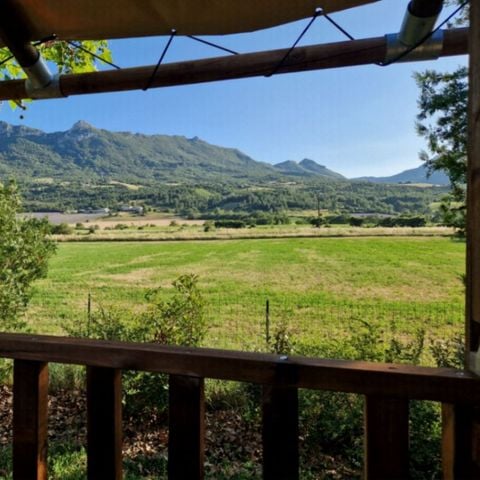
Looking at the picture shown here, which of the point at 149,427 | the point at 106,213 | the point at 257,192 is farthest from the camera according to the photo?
the point at 257,192

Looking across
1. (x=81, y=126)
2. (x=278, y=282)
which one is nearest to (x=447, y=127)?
(x=278, y=282)

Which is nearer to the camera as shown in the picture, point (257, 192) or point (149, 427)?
point (149, 427)

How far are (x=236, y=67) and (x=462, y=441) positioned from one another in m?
1.20

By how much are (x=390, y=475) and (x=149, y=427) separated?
2.87 metres

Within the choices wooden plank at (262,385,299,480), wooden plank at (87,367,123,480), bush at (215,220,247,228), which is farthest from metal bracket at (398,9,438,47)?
bush at (215,220,247,228)

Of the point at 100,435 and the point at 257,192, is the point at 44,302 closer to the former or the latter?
→ the point at 100,435

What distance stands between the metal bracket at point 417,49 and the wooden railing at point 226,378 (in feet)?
2.88

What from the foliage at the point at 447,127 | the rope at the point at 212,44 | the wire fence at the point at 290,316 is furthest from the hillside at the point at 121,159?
the rope at the point at 212,44

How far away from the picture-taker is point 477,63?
2.70ft

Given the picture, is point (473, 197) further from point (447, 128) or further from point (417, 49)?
point (447, 128)

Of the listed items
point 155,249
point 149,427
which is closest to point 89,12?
point 149,427

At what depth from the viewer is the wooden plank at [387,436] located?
2.67 ft

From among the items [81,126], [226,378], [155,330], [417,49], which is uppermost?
[81,126]

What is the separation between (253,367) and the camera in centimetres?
85
